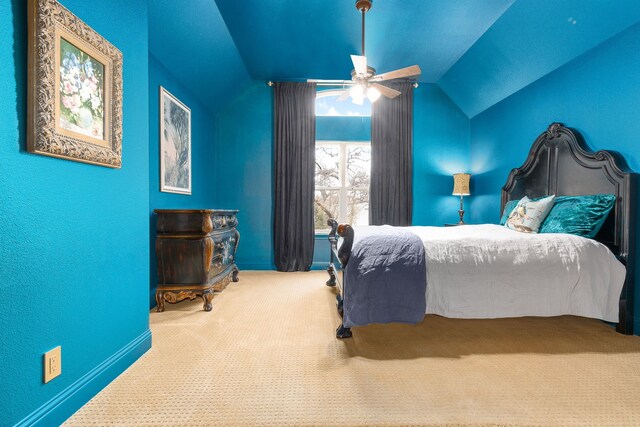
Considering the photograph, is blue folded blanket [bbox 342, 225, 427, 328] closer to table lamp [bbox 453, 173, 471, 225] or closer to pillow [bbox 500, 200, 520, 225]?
pillow [bbox 500, 200, 520, 225]

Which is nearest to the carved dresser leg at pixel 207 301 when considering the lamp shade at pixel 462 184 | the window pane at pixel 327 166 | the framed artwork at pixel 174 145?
the framed artwork at pixel 174 145

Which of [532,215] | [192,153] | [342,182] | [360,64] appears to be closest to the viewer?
[360,64]

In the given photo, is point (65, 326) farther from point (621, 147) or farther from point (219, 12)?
point (621, 147)

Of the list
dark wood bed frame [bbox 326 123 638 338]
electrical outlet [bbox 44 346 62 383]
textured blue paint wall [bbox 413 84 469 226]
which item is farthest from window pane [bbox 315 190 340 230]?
electrical outlet [bbox 44 346 62 383]

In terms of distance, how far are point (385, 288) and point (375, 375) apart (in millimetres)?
517

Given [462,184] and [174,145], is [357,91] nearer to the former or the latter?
[174,145]

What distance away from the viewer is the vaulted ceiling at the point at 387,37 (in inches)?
105

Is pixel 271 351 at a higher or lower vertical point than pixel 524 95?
lower

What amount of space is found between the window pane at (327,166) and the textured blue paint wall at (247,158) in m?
0.79

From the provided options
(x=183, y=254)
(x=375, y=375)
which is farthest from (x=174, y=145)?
(x=375, y=375)

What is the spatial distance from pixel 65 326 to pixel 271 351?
111 cm

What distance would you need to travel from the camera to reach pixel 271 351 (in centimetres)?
197

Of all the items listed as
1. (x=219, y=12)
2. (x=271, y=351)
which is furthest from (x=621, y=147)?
(x=219, y=12)

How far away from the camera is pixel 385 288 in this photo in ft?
6.45
